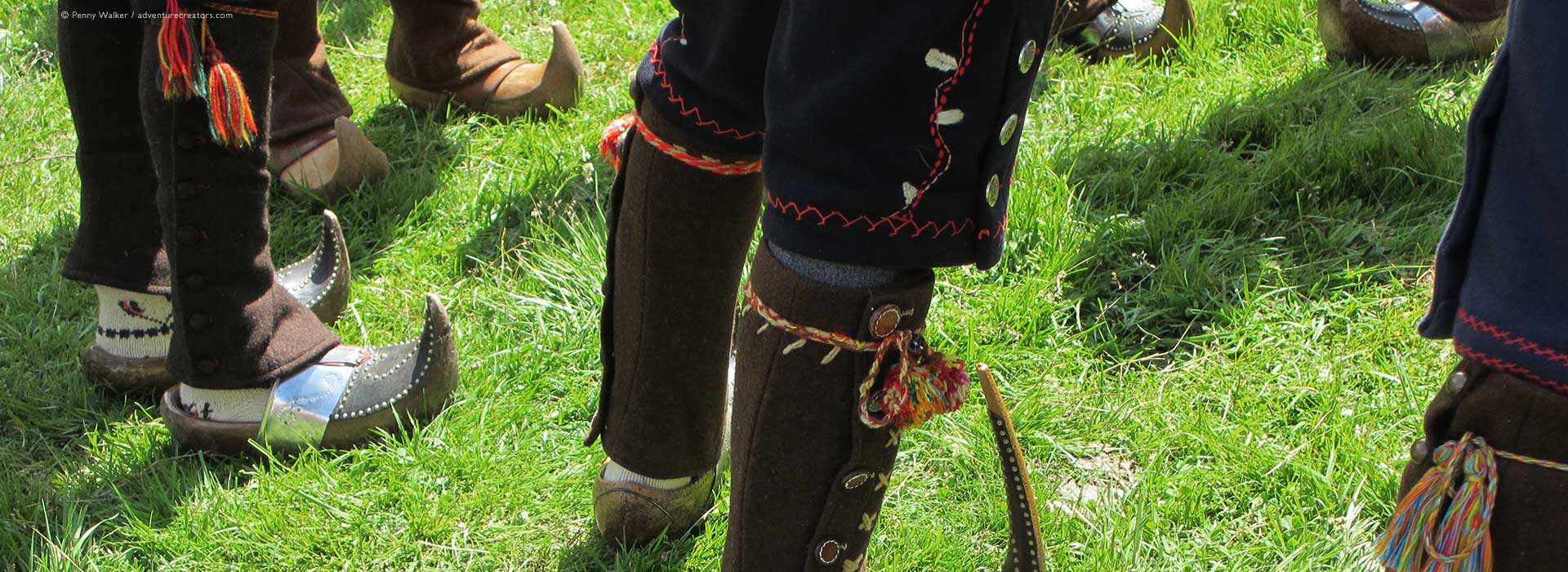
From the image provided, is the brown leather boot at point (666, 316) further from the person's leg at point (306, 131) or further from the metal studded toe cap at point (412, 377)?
the person's leg at point (306, 131)

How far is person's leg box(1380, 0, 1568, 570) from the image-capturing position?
2.82 feet

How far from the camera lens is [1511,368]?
0.91m

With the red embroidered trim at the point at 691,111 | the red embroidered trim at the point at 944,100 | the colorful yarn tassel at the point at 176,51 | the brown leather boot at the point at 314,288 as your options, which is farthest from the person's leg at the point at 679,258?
the brown leather boot at the point at 314,288

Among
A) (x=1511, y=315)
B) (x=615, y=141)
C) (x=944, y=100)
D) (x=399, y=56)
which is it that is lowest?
(x=399, y=56)

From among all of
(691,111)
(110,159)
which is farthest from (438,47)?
(691,111)

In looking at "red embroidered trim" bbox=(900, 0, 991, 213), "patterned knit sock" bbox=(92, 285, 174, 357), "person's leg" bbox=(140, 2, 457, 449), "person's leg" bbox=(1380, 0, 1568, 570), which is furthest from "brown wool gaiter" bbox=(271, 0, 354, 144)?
"person's leg" bbox=(1380, 0, 1568, 570)

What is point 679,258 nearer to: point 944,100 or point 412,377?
point 944,100

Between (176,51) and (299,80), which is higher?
(176,51)

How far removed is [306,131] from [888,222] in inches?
78.1

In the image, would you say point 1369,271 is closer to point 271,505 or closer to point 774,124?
point 774,124

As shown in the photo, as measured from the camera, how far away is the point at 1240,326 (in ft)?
7.19

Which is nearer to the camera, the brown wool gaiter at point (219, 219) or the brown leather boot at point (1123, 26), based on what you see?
the brown wool gaiter at point (219, 219)

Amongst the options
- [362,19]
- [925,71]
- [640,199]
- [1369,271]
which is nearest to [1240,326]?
[1369,271]

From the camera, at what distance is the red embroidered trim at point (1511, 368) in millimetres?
889
